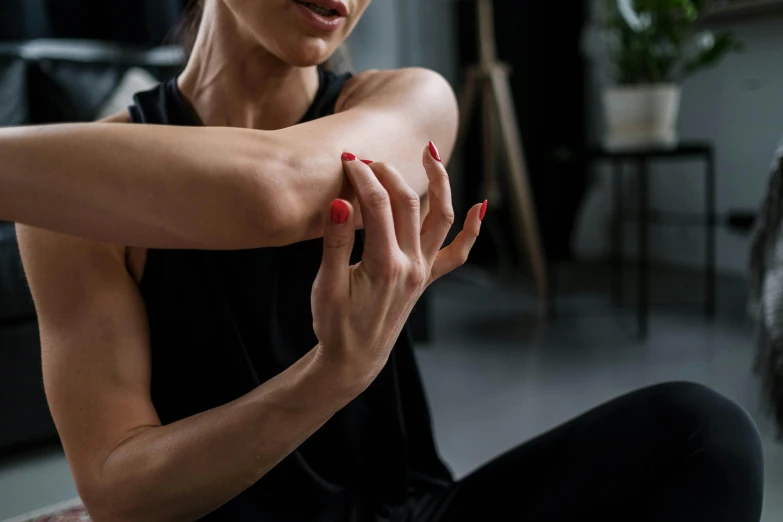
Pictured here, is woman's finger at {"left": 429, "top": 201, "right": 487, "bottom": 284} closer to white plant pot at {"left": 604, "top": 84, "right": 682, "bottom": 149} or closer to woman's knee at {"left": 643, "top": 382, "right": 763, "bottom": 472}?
woman's knee at {"left": 643, "top": 382, "right": 763, "bottom": 472}

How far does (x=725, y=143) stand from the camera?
350 centimetres

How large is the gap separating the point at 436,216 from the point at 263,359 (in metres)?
0.27

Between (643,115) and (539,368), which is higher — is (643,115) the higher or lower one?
the higher one

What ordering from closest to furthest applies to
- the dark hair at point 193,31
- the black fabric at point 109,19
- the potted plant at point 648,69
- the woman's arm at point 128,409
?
the woman's arm at point 128,409 < the dark hair at point 193,31 < the potted plant at point 648,69 < the black fabric at point 109,19

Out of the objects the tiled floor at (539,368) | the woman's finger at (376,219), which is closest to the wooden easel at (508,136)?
the tiled floor at (539,368)

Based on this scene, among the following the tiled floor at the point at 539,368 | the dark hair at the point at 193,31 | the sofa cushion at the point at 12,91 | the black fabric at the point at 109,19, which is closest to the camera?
the dark hair at the point at 193,31

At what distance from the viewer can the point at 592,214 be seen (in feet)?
13.0

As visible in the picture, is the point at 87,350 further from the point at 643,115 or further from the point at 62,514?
the point at 643,115

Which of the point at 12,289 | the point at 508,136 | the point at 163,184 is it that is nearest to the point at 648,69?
the point at 508,136

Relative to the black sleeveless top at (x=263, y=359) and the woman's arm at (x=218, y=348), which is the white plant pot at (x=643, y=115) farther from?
the woman's arm at (x=218, y=348)

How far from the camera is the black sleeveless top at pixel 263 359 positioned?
2.29 ft

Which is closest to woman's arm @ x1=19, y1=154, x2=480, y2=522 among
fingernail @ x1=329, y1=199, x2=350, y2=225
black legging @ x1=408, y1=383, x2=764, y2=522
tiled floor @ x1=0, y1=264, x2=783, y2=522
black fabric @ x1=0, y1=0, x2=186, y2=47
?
fingernail @ x1=329, y1=199, x2=350, y2=225

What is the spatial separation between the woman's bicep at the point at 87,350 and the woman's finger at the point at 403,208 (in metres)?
0.26

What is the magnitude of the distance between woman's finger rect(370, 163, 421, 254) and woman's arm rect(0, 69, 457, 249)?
0.04m
